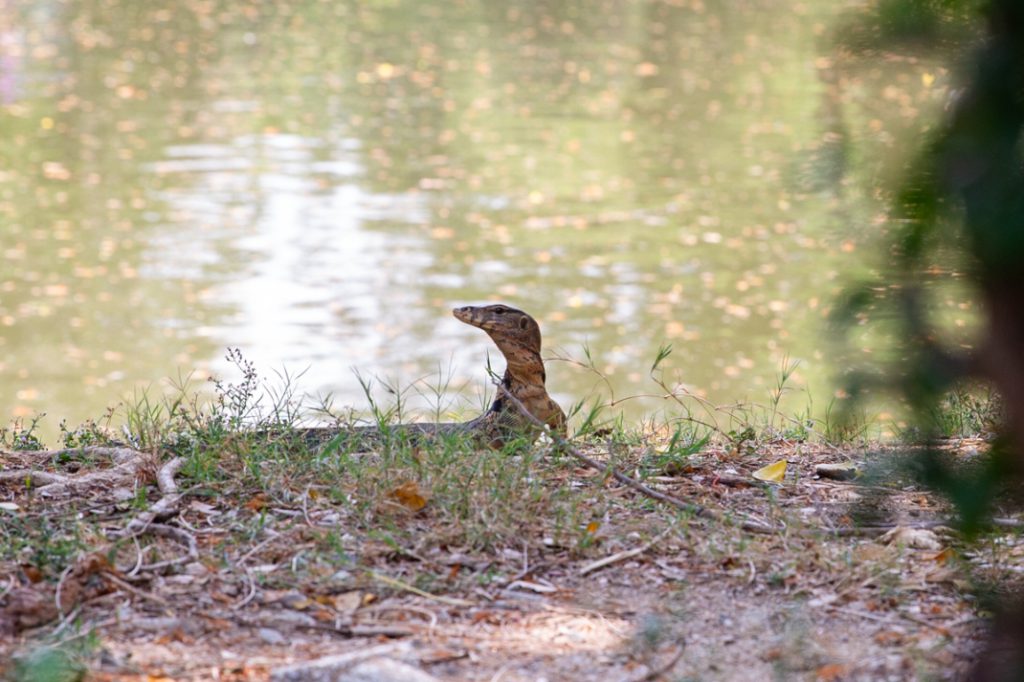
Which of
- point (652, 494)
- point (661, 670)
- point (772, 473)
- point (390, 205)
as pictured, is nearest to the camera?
point (661, 670)

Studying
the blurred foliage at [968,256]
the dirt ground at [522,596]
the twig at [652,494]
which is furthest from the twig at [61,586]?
the blurred foliage at [968,256]

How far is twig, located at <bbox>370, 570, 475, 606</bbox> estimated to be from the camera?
327cm

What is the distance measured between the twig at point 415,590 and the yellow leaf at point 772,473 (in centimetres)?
144

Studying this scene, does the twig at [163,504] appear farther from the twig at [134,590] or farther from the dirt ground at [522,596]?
the twig at [134,590]

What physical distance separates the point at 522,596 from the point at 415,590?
268 mm

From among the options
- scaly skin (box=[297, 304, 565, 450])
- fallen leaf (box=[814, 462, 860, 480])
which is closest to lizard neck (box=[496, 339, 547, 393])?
scaly skin (box=[297, 304, 565, 450])

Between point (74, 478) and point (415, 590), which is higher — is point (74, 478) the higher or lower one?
the higher one

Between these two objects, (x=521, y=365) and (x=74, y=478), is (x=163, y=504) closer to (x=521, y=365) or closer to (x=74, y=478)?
(x=74, y=478)

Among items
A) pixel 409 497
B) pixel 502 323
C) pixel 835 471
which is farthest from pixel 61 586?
pixel 835 471

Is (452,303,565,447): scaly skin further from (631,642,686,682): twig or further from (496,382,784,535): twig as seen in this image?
(631,642,686,682): twig

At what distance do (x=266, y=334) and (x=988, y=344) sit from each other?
8.37m

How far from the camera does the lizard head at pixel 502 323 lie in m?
5.14

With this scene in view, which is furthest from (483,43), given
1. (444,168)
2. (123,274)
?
(123,274)

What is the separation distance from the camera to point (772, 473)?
4.39m
